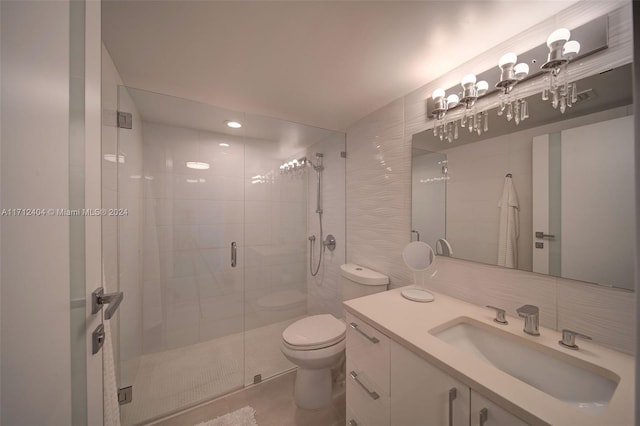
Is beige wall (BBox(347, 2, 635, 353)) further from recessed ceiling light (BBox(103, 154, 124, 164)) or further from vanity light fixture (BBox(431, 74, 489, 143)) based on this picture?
recessed ceiling light (BBox(103, 154, 124, 164))

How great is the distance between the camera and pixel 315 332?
161 cm

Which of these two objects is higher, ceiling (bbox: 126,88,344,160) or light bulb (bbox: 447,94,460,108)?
ceiling (bbox: 126,88,344,160)

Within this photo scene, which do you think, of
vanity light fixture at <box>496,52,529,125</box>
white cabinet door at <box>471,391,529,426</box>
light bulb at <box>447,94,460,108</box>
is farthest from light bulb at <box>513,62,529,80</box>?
white cabinet door at <box>471,391,529,426</box>

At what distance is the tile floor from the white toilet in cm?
7

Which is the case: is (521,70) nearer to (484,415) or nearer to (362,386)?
(484,415)

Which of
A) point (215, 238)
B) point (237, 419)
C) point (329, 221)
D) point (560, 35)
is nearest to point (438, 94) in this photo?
point (560, 35)

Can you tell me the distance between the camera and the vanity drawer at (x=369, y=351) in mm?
979

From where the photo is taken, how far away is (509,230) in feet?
3.52

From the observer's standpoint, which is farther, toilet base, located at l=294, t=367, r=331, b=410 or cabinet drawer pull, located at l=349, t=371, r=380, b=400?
toilet base, located at l=294, t=367, r=331, b=410

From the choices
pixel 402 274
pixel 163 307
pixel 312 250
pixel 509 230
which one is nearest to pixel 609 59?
pixel 509 230

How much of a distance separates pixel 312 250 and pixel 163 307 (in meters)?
1.52

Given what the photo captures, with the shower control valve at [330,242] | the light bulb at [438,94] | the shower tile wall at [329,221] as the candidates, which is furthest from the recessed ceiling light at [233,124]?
the light bulb at [438,94]

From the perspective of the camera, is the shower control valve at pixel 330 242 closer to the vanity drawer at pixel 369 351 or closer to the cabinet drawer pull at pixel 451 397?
the vanity drawer at pixel 369 351

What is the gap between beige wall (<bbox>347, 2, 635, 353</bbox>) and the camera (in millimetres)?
810
